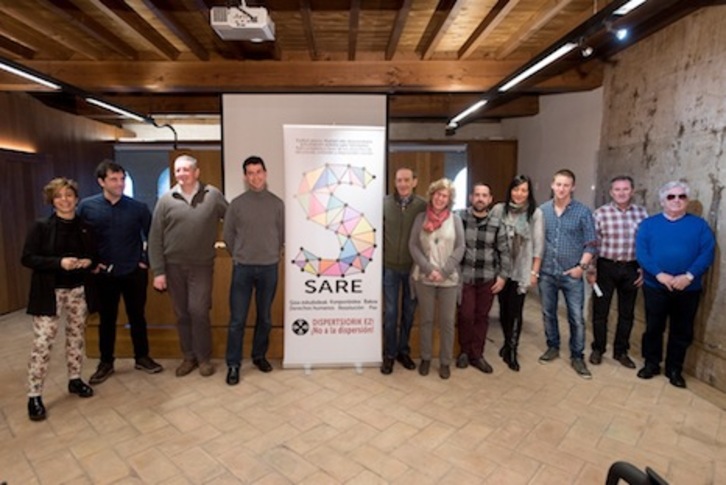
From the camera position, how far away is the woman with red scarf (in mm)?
3289

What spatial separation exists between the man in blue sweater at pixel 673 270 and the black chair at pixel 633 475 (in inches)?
102

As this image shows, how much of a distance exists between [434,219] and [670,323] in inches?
82.3

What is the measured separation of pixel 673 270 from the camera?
10.9 ft

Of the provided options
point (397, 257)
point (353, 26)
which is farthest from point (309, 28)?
point (397, 257)

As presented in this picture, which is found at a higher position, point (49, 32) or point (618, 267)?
point (49, 32)

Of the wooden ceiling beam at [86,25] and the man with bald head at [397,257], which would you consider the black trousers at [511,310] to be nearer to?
the man with bald head at [397,257]

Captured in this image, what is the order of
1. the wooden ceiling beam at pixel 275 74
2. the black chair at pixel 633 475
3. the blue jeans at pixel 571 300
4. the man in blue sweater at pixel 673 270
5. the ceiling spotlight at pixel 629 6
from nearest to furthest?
the black chair at pixel 633 475, the ceiling spotlight at pixel 629 6, the man in blue sweater at pixel 673 270, the blue jeans at pixel 571 300, the wooden ceiling beam at pixel 275 74

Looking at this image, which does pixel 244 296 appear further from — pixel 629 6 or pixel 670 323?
pixel 670 323

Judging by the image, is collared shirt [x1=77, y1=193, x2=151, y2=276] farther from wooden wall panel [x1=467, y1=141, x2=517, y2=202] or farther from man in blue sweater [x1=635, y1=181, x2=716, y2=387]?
wooden wall panel [x1=467, y1=141, x2=517, y2=202]

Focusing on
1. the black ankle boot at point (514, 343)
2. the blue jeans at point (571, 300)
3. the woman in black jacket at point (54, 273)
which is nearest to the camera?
the woman in black jacket at point (54, 273)

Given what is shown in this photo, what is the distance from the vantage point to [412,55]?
5.16 m

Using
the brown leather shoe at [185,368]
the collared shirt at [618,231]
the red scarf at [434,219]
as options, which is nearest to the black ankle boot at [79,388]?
the brown leather shoe at [185,368]

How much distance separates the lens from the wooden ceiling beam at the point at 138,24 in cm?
365

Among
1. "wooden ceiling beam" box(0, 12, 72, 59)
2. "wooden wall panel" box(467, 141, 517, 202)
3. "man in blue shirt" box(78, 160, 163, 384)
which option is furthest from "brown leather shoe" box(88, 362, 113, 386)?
"wooden wall panel" box(467, 141, 517, 202)
